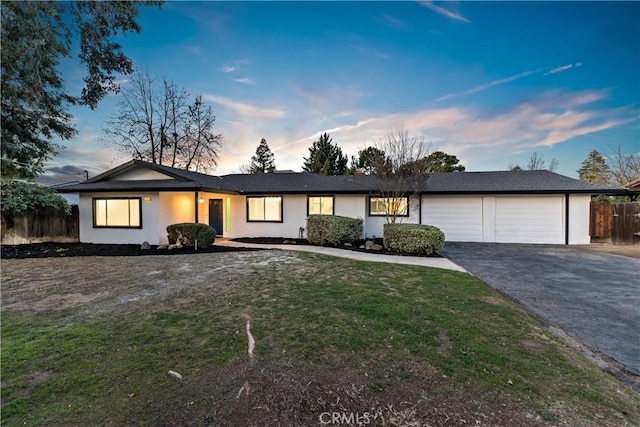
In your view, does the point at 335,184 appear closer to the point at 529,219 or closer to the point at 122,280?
the point at 529,219

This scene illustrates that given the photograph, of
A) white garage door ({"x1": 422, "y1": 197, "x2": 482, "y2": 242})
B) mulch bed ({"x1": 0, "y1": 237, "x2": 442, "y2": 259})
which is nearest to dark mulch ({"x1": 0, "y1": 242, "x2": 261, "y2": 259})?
mulch bed ({"x1": 0, "y1": 237, "x2": 442, "y2": 259})

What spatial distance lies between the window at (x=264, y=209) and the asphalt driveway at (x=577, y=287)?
7.95 meters

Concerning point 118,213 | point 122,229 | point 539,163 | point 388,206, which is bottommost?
point 122,229

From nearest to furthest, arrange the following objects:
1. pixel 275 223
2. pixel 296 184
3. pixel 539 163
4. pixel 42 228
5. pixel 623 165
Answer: pixel 42 228 < pixel 275 223 < pixel 296 184 < pixel 623 165 < pixel 539 163

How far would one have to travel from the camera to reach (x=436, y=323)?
390cm

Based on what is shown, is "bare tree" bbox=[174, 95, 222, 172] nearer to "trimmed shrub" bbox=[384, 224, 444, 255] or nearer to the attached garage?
the attached garage

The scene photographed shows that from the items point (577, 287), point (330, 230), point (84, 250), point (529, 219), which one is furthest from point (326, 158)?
point (577, 287)

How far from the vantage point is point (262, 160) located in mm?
35625

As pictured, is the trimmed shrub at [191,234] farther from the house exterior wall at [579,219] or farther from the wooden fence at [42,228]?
the house exterior wall at [579,219]

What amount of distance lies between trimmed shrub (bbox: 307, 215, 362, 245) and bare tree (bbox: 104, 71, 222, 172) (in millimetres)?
15871

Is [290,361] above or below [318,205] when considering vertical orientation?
below

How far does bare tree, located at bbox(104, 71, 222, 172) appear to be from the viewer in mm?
20875

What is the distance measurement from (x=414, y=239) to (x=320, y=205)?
551 centimetres
